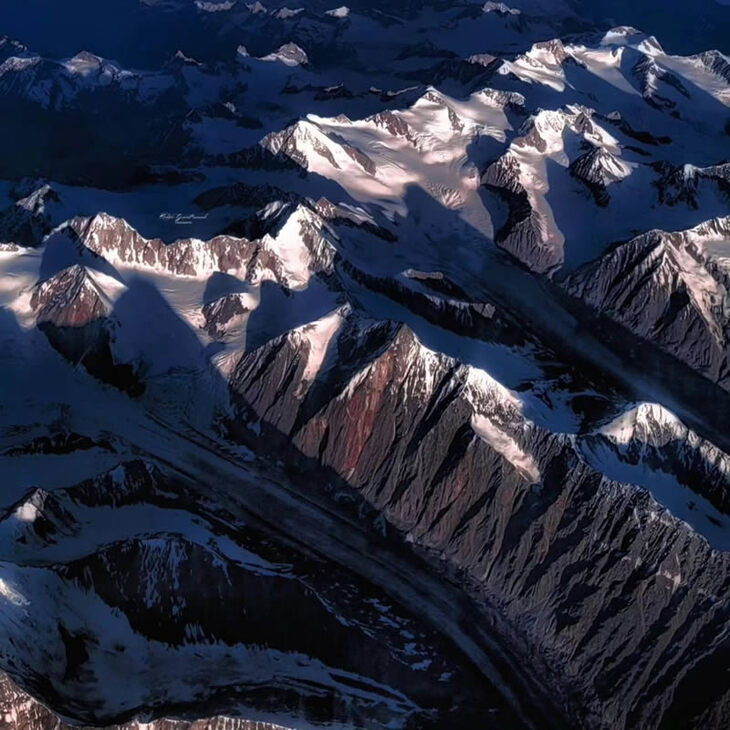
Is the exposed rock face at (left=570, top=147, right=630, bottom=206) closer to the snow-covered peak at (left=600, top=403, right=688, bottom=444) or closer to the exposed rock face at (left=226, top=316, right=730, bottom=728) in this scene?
the exposed rock face at (left=226, top=316, right=730, bottom=728)

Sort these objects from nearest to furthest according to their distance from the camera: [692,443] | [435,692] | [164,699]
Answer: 1. [164,699]
2. [435,692]
3. [692,443]

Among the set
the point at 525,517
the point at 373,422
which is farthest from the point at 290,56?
the point at 525,517

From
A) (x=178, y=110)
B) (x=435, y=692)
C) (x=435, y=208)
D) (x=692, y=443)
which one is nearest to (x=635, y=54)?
(x=435, y=208)

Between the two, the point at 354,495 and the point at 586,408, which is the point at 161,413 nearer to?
the point at 354,495

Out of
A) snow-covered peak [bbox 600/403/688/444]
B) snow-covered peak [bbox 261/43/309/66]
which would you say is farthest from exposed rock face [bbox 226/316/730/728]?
snow-covered peak [bbox 261/43/309/66]

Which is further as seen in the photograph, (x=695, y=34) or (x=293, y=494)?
(x=695, y=34)

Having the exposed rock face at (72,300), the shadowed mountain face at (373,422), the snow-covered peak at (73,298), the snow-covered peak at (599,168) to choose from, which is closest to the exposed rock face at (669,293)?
the shadowed mountain face at (373,422)

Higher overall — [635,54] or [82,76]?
[635,54]

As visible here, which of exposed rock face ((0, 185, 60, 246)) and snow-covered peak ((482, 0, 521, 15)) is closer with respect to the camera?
exposed rock face ((0, 185, 60, 246))

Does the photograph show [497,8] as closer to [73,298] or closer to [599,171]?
[599,171]
